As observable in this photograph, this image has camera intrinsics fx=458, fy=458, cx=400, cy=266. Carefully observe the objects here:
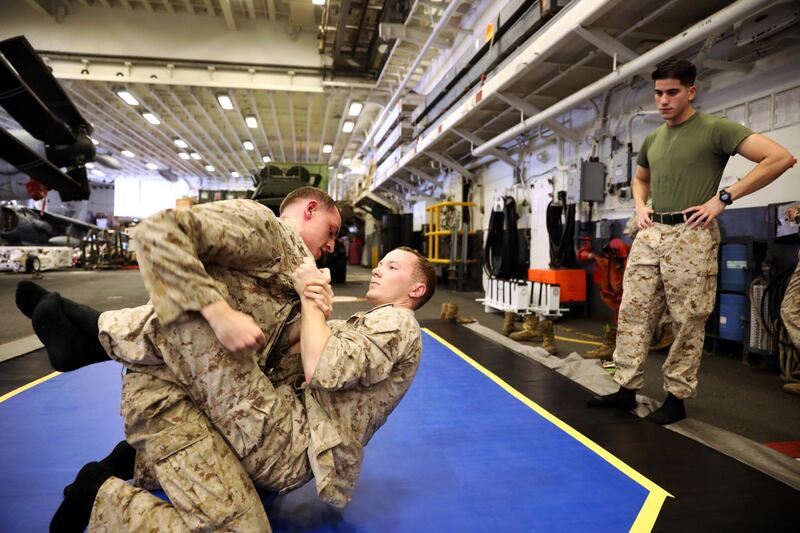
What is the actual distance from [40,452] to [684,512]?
8.70ft

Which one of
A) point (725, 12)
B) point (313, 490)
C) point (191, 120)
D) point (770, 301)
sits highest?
point (191, 120)

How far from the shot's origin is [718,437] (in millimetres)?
2408

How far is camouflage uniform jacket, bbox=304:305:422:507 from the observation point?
137cm

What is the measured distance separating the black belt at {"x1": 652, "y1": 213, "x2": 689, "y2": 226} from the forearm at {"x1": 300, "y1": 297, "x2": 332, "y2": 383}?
2170mm

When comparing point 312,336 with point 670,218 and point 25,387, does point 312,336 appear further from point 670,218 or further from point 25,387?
point 25,387

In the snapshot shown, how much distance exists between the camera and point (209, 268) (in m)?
1.43

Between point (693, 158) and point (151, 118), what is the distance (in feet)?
49.6

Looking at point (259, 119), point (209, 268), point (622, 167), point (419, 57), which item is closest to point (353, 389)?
point (209, 268)

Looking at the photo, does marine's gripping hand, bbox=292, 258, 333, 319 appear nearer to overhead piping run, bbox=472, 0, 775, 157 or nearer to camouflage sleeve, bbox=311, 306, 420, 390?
camouflage sleeve, bbox=311, 306, 420, 390

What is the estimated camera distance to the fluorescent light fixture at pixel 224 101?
1179 centimetres

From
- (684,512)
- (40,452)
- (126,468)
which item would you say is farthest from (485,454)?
(40,452)

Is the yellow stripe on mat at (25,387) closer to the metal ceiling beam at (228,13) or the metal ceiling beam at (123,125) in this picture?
the metal ceiling beam at (228,13)

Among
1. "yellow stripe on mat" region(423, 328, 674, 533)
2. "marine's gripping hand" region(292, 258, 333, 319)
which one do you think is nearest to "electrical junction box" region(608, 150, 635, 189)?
"yellow stripe on mat" region(423, 328, 674, 533)

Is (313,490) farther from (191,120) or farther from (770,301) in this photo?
(191,120)
